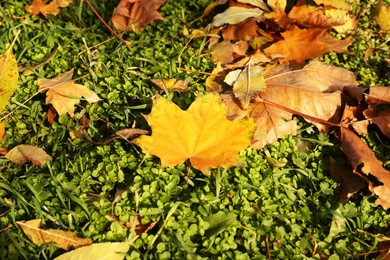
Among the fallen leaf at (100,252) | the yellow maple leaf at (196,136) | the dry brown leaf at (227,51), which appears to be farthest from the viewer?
the dry brown leaf at (227,51)

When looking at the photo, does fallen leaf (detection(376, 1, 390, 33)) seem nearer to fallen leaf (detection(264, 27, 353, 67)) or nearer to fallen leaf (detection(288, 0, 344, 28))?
fallen leaf (detection(288, 0, 344, 28))

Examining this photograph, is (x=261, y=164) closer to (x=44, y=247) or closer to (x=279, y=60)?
(x=279, y=60)

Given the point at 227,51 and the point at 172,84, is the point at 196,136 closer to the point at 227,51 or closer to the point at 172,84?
the point at 172,84

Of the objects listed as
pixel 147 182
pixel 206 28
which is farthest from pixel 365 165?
pixel 206 28

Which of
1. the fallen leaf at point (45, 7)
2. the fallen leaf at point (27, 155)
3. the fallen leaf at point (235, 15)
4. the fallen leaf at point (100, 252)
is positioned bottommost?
the fallen leaf at point (100, 252)

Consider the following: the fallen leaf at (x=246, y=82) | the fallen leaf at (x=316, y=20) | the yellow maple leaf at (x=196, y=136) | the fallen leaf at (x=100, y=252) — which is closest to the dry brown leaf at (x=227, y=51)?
the fallen leaf at (x=246, y=82)

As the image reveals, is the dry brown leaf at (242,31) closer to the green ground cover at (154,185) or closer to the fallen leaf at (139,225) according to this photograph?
the green ground cover at (154,185)

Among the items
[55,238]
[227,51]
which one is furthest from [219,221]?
[227,51]

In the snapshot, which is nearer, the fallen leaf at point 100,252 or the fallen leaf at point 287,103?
the fallen leaf at point 100,252
